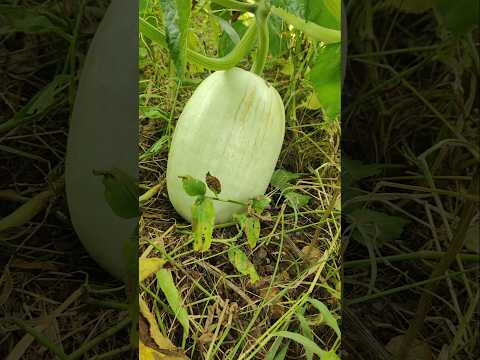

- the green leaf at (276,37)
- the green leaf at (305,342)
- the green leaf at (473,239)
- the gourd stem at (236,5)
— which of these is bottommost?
the green leaf at (305,342)

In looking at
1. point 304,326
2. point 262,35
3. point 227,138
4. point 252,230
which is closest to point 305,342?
point 304,326

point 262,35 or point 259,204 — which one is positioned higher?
point 262,35

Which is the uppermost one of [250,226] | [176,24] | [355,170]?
[176,24]

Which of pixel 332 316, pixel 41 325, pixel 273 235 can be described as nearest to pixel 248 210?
pixel 273 235

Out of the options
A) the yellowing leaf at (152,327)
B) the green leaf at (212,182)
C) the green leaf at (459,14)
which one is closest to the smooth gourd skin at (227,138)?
the green leaf at (212,182)

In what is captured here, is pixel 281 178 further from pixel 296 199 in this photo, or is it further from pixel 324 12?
pixel 324 12

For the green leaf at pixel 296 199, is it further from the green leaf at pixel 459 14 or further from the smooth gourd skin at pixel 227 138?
the green leaf at pixel 459 14

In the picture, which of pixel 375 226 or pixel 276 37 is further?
pixel 276 37

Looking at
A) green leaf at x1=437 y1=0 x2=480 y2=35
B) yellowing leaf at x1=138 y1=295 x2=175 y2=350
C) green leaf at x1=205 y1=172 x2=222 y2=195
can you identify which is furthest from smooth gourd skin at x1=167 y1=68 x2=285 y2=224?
green leaf at x1=437 y1=0 x2=480 y2=35
